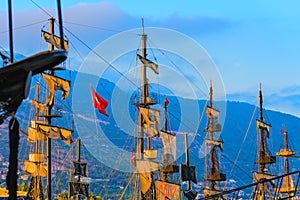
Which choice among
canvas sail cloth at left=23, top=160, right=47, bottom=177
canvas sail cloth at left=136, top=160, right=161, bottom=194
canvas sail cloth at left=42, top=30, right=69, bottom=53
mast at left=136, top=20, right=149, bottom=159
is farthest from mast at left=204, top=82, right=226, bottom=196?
canvas sail cloth at left=42, top=30, right=69, bottom=53

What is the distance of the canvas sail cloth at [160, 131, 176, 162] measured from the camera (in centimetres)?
6806

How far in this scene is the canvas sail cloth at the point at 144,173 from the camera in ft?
202

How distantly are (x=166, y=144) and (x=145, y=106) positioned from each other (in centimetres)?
680

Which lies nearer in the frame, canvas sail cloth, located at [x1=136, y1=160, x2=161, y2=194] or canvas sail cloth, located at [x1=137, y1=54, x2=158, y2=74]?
canvas sail cloth, located at [x1=136, y1=160, x2=161, y2=194]

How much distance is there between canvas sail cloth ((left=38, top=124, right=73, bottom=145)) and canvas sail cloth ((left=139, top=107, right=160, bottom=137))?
10.6 metres

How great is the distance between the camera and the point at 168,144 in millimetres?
68438

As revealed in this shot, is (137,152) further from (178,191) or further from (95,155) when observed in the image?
(95,155)

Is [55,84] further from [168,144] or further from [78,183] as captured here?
[168,144]

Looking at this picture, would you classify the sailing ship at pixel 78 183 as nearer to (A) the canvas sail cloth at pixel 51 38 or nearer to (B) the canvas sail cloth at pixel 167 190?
(B) the canvas sail cloth at pixel 167 190

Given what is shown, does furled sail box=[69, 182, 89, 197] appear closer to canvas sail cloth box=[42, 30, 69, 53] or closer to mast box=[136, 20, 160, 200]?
mast box=[136, 20, 160, 200]

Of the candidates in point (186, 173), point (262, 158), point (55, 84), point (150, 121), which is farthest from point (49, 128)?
point (262, 158)

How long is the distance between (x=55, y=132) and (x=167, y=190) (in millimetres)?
16844

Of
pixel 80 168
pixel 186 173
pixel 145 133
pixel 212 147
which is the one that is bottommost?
pixel 186 173

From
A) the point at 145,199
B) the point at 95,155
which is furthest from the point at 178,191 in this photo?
the point at 95,155
